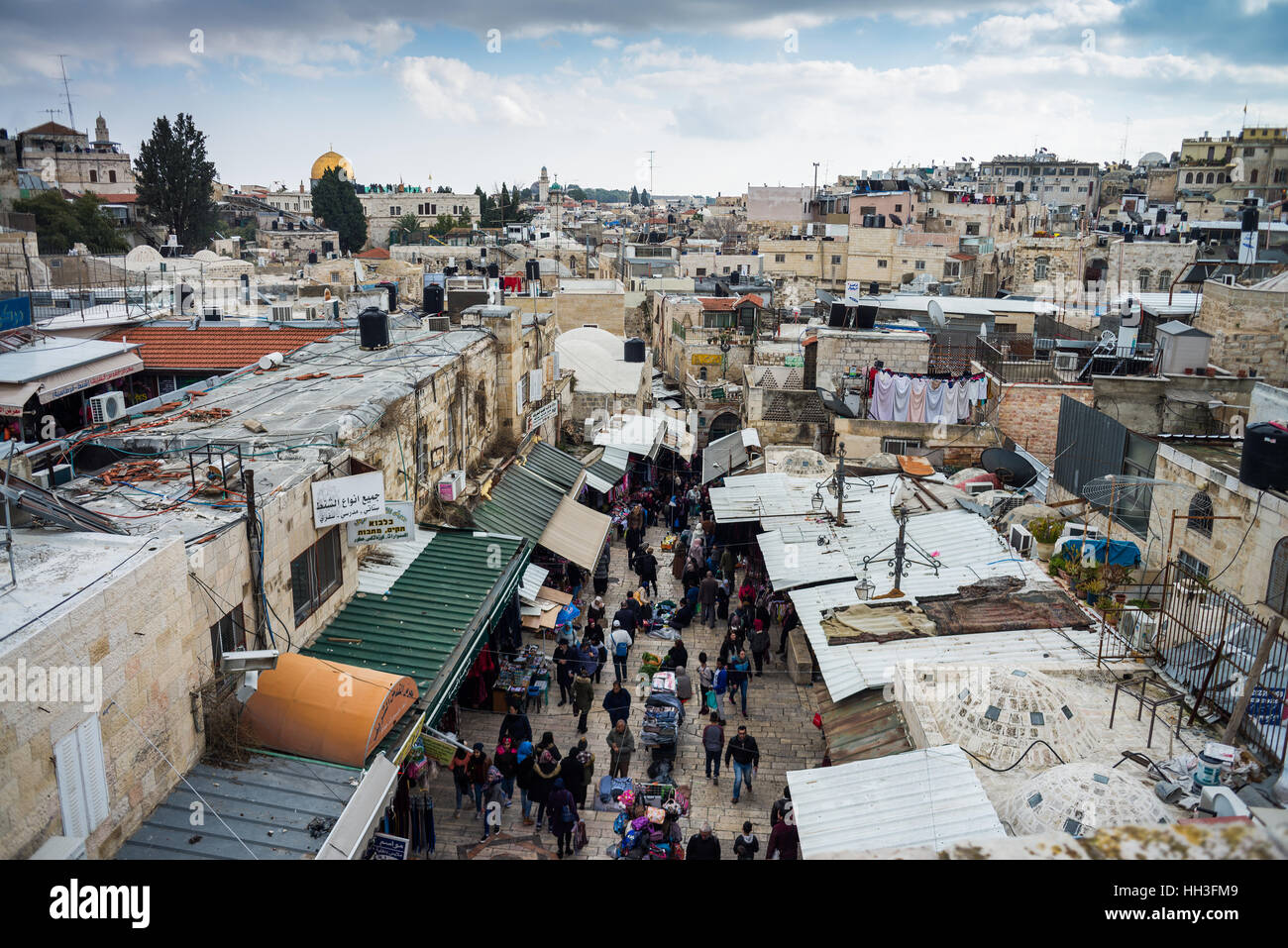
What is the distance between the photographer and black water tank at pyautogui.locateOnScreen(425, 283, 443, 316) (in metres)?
24.8

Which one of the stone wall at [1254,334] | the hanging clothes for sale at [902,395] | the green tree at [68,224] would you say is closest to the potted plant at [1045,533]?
the hanging clothes for sale at [902,395]

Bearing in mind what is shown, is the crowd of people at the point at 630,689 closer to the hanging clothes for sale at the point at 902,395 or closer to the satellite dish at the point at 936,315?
the hanging clothes for sale at the point at 902,395

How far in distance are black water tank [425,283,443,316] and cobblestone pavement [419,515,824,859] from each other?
34.3ft

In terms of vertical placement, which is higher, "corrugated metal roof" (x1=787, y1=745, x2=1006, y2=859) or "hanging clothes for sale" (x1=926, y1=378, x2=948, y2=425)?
"hanging clothes for sale" (x1=926, y1=378, x2=948, y2=425)

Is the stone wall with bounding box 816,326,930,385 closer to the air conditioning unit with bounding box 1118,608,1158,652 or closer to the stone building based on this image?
the air conditioning unit with bounding box 1118,608,1158,652

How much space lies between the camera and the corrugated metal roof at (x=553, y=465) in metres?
23.9

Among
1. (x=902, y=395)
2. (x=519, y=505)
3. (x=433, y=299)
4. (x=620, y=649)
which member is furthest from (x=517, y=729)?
(x=902, y=395)

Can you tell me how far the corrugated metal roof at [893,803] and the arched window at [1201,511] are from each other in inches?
246

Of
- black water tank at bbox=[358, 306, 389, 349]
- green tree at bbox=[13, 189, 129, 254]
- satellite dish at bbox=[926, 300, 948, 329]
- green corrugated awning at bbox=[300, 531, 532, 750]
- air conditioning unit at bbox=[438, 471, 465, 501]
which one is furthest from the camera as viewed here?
green tree at bbox=[13, 189, 129, 254]

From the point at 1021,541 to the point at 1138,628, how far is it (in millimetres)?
3912

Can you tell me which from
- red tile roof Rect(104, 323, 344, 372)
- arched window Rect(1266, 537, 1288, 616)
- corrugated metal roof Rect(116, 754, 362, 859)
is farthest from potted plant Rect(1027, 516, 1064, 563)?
red tile roof Rect(104, 323, 344, 372)

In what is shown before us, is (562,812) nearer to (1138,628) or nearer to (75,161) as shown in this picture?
(1138,628)
